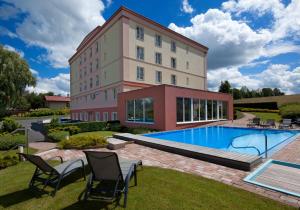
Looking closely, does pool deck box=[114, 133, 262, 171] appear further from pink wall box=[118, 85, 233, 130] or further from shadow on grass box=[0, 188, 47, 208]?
pink wall box=[118, 85, 233, 130]

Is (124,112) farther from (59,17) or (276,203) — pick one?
(276,203)

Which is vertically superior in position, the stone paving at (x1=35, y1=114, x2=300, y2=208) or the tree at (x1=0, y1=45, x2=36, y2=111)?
the tree at (x1=0, y1=45, x2=36, y2=111)

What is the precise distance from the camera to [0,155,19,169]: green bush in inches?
288

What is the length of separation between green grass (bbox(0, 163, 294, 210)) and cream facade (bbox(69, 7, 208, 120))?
1886 centimetres

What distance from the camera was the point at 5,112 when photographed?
25203 mm

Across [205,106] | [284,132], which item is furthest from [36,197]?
[205,106]

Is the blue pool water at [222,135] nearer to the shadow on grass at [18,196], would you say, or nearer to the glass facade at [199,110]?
the glass facade at [199,110]

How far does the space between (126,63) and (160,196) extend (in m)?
21.2

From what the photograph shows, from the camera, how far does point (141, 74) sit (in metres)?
25.6

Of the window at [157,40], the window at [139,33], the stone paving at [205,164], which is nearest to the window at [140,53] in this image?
the window at [139,33]

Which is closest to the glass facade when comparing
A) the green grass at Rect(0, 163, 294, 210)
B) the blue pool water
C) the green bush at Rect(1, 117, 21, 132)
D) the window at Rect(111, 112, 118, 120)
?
the blue pool water

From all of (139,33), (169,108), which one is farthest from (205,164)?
(139,33)

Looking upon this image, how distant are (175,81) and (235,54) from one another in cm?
1050

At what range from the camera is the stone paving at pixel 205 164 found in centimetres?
433
